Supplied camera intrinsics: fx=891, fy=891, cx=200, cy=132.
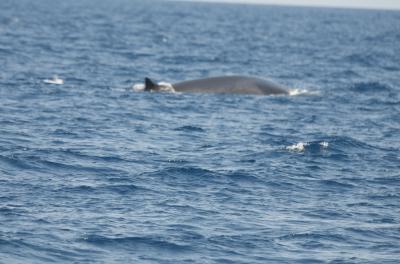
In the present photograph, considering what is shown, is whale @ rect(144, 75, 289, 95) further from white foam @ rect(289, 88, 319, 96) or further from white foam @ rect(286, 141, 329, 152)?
white foam @ rect(286, 141, 329, 152)

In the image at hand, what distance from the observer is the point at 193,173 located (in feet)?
61.8

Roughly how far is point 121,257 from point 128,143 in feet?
28.2

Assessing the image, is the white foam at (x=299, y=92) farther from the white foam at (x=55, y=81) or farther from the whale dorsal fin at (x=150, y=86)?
the white foam at (x=55, y=81)

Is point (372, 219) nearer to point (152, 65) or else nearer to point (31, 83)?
point (31, 83)

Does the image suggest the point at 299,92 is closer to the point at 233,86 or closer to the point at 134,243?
the point at 233,86

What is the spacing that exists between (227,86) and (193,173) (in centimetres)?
1366

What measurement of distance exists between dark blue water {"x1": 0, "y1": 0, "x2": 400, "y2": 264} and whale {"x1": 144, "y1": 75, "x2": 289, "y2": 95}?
0.85 m

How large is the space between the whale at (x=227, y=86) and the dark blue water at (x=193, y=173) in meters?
0.85

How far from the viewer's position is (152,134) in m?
23.5

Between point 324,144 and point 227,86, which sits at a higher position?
point 227,86

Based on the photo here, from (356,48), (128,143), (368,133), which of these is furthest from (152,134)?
(356,48)

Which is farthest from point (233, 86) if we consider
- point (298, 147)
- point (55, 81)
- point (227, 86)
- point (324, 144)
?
point (298, 147)

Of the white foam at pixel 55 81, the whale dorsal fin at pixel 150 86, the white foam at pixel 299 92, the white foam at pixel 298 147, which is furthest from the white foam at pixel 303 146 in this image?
the white foam at pixel 55 81

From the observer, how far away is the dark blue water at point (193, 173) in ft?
46.7
